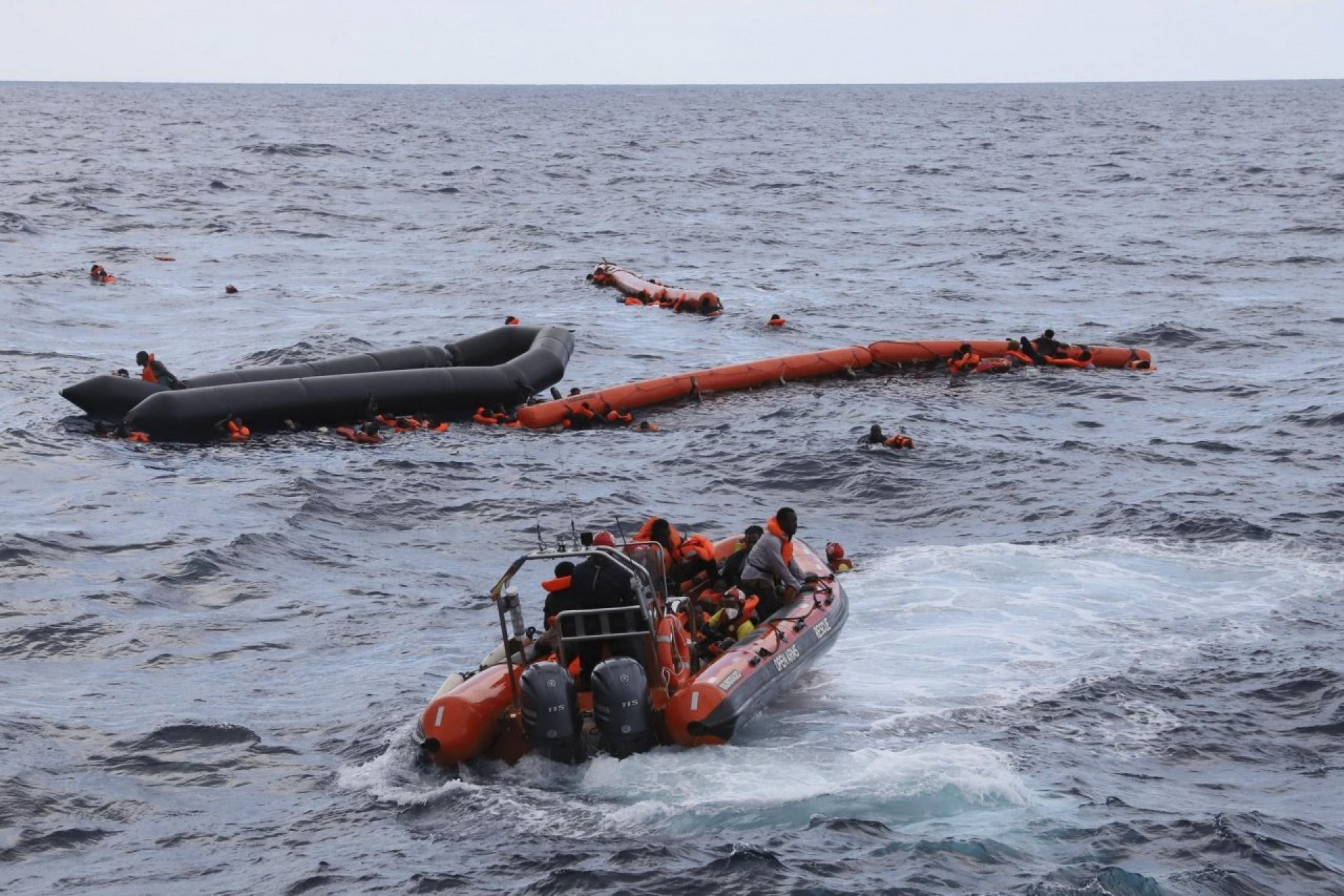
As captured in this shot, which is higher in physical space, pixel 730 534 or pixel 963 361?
pixel 963 361

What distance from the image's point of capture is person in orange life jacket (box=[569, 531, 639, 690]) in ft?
39.7

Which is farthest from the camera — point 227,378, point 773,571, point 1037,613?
point 227,378

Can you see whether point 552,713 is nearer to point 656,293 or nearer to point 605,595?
point 605,595

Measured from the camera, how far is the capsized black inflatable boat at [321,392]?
22.9 m

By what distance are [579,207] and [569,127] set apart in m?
63.0

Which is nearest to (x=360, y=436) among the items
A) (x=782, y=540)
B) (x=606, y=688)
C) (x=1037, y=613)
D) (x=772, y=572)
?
(x=772, y=572)

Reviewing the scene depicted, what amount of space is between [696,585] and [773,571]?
0.92 m

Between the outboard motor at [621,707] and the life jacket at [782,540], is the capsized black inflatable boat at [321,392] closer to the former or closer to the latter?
the life jacket at [782,540]

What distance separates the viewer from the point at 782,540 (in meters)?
14.3

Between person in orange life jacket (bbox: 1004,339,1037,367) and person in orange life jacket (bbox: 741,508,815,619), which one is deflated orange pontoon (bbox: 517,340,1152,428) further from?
person in orange life jacket (bbox: 741,508,815,619)

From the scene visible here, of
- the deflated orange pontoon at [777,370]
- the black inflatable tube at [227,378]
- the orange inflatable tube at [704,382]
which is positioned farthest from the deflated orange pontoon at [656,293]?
the black inflatable tube at [227,378]

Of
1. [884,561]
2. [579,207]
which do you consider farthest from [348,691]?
[579,207]

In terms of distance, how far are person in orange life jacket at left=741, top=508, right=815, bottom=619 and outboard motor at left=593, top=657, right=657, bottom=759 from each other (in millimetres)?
2760

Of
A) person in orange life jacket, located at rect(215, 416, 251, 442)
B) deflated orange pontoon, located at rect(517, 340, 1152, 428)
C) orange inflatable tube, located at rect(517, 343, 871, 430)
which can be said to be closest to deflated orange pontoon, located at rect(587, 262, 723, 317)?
A: deflated orange pontoon, located at rect(517, 340, 1152, 428)
